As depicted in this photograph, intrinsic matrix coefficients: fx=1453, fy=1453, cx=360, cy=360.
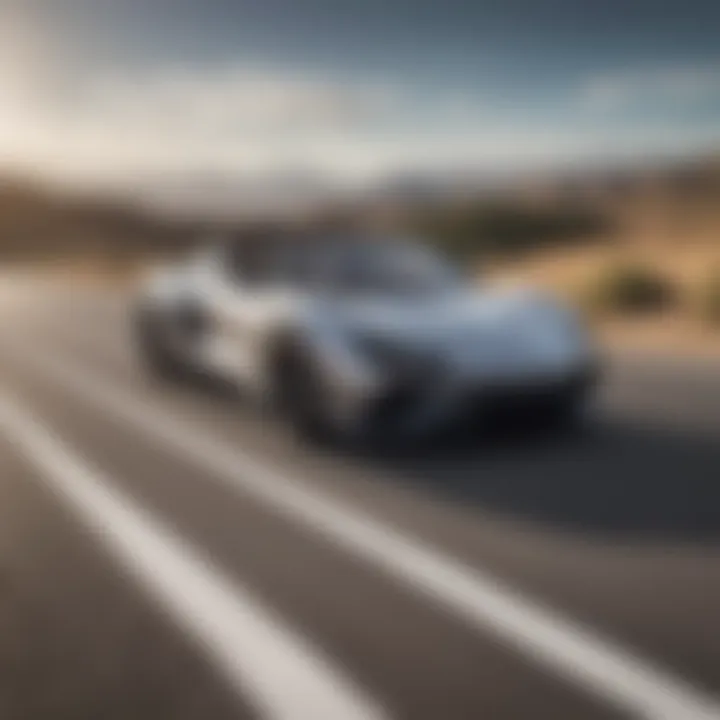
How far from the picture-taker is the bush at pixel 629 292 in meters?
24.6

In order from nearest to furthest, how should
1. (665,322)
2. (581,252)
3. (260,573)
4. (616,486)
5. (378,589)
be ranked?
(378,589), (260,573), (616,486), (665,322), (581,252)

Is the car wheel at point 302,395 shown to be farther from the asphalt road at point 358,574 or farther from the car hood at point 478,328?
the car hood at point 478,328

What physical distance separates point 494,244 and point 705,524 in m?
46.8

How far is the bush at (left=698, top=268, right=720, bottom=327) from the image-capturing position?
67.6ft

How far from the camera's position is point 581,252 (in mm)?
47531

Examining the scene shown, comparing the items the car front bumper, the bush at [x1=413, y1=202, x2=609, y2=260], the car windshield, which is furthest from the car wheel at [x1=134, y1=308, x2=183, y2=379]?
the bush at [x1=413, y1=202, x2=609, y2=260]

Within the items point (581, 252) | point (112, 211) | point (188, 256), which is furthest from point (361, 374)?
point (112, 211)

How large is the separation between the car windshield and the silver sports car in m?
0.01

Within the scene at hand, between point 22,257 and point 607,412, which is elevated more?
point 607,412

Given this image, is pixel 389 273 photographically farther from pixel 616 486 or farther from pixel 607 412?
pixel 616 486

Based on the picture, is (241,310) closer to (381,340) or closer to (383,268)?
(383,268)

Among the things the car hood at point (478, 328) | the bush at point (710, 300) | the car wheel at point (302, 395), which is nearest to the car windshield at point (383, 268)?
the car hood at point (478, 328)

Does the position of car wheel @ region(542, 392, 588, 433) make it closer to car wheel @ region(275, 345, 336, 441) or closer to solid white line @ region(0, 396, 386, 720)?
car wheel @ region(275, 345, 336, 441)

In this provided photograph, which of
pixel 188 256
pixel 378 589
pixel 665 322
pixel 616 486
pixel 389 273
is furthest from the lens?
pixel 665 322
